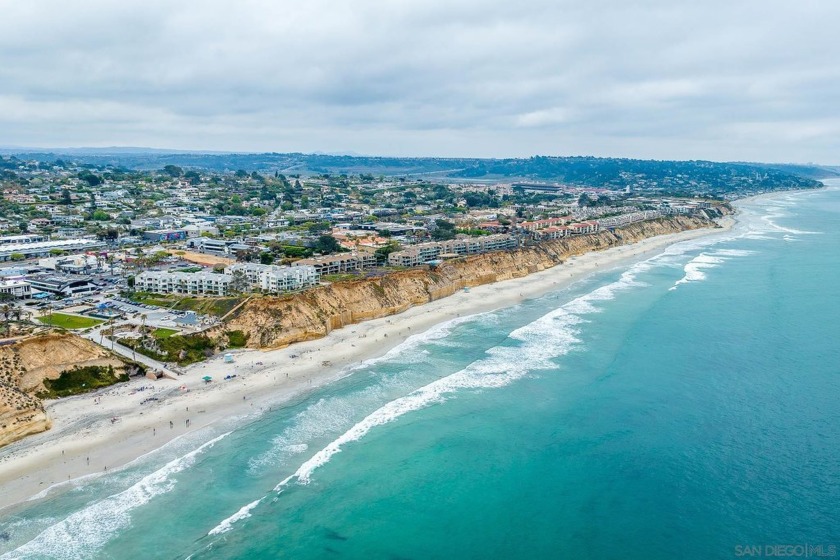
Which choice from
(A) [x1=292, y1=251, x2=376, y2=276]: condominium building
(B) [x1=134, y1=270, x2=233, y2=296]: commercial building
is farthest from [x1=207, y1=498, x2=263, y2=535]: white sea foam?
(A) [x1=292, y1=251, x2=376, y2=276]: condominium building

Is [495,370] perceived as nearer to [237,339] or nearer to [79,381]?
[237,339]

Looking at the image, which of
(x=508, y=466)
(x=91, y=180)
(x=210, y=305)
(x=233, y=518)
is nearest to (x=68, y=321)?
(x=210, y=305)

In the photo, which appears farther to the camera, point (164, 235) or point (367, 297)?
point (164, 235)

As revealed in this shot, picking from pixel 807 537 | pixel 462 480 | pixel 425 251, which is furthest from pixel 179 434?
pixel 425 251

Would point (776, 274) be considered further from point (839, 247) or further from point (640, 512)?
point (640, 512)

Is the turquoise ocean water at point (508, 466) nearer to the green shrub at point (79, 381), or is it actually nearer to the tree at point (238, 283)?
the green shrub at point (79, 381)

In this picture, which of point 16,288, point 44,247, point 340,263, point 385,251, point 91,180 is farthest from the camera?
point 91,180
